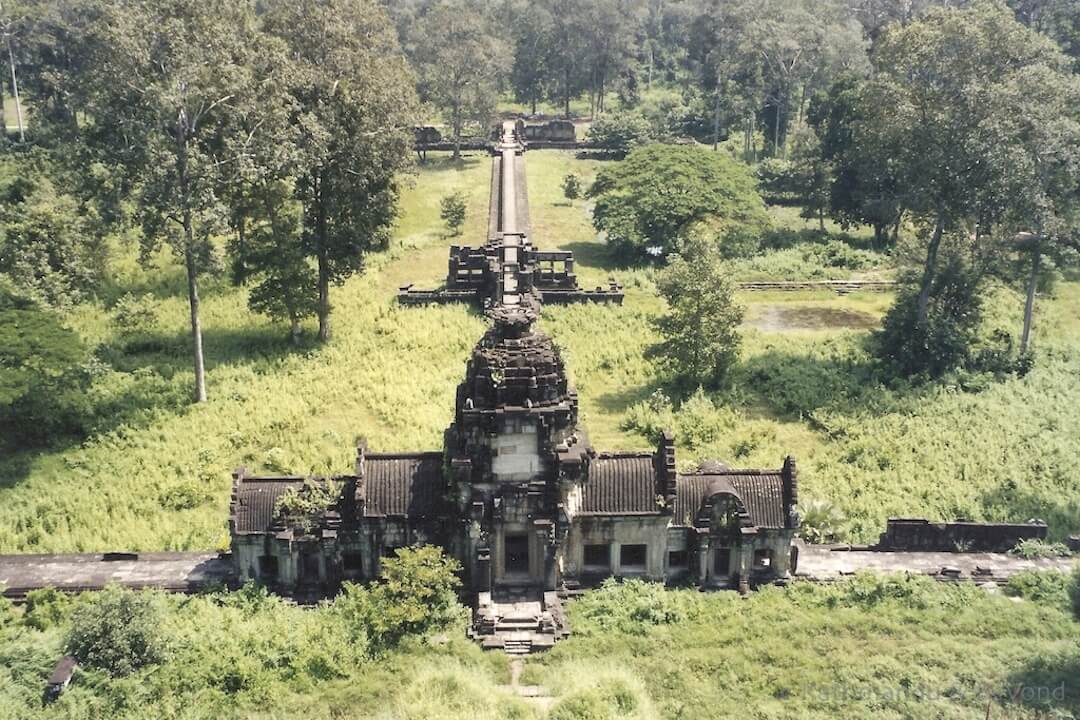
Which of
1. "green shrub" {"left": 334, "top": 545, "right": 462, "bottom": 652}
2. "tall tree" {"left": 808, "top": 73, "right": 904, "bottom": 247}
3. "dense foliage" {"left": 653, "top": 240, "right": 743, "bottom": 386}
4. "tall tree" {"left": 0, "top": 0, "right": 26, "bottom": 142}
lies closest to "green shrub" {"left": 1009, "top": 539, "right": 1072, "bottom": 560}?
"dense foliage" {"left": 653, "top": 240, "right": 743, "bottom": 386}

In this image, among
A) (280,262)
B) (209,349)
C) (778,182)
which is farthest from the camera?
(778,182)

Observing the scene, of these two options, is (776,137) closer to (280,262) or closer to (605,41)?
(605,41)

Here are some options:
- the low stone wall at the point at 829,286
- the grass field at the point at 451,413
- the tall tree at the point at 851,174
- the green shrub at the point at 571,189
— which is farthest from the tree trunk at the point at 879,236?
the green shrub at the point at 571,189

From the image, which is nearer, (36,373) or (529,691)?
(529,691)

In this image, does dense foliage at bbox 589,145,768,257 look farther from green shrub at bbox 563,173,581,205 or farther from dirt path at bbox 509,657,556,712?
dirt path at bbox 509,657,556,712

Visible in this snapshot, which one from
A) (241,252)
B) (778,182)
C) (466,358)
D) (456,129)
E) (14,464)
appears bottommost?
(14,464)

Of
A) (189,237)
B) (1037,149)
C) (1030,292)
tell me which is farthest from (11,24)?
(1030,292)

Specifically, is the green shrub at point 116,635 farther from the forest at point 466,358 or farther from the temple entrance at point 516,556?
the temple entrance at point 516,556
